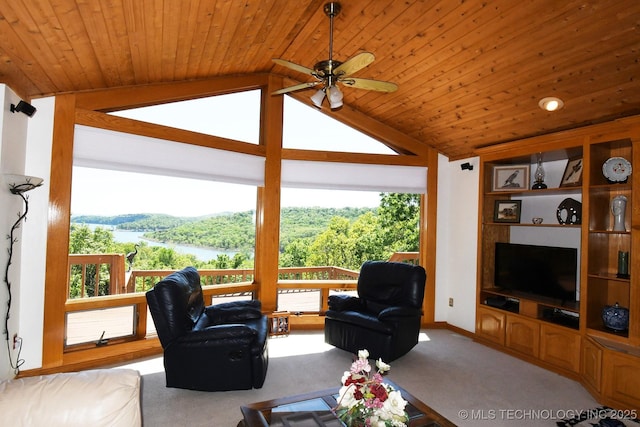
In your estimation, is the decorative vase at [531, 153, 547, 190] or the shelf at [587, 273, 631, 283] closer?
the shelf at [587, 273, 631, 283]

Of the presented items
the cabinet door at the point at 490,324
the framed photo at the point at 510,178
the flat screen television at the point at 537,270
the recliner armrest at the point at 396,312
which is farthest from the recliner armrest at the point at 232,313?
the framed photo at the point at 510,178

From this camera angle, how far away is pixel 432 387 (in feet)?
10.9

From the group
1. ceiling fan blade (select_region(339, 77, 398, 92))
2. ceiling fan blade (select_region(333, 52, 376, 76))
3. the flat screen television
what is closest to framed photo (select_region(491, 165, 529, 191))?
the flat screen television

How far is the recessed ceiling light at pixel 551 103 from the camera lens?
341cm

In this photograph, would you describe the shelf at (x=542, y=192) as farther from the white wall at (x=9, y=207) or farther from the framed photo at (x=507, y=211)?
the white wall at (x=9, y=207)

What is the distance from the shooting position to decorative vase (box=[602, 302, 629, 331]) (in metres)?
3.24

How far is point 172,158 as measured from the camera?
13.2ft

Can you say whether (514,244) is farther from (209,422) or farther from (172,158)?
(172,158)

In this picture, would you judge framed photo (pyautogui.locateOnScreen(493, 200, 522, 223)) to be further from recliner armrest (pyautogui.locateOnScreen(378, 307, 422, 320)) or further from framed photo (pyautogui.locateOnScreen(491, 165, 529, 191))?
recliner armrest (pyautogui.locateOnScreen(378, 307, 422, 320))

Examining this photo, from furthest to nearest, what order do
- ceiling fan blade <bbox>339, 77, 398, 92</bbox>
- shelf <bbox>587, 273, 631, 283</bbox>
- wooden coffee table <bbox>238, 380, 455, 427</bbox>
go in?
shelf <bbox>587, 273, 631, 283</bbox>
ceiling fan blade <bbox>339, 77, 398, 92</bbox>
wooden coffee table <bbox>238, 380, 455, 427</bbox>

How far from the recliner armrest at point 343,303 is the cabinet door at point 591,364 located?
223 centimetres

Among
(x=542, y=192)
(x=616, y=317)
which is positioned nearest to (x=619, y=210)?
(x=542, y=192)

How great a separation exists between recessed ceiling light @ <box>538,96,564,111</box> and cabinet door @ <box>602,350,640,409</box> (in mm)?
2217

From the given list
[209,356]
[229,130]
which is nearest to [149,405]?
[209,356]
